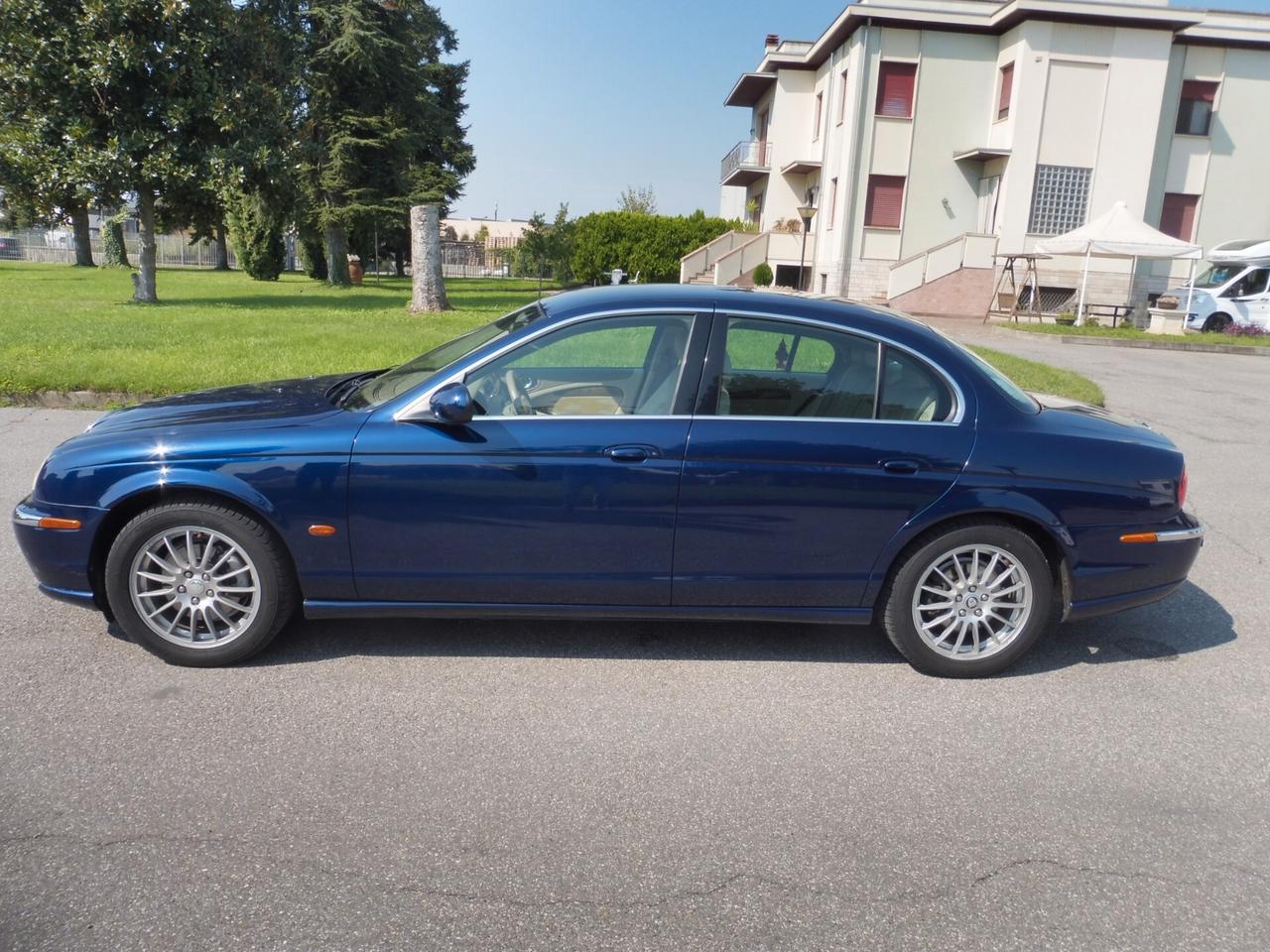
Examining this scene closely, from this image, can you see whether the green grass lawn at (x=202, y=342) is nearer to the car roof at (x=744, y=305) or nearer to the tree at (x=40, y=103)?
the tree at (x=40, y=103)

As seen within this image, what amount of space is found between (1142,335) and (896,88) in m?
13.6

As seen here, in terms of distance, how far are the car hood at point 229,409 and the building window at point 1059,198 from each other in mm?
30825

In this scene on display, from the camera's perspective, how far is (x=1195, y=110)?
105 feet

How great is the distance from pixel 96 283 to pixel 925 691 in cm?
3248

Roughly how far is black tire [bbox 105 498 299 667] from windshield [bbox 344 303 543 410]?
708 millimetres

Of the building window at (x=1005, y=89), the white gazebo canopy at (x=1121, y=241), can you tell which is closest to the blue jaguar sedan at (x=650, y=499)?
the white gazebo canopy at (x=1121, y=241)

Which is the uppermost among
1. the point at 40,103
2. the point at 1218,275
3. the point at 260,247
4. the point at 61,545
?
the point at 40,103

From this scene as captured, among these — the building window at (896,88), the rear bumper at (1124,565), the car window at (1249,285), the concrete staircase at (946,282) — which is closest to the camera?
the rear bumper at (1124,565)

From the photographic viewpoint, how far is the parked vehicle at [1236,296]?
81.7ft

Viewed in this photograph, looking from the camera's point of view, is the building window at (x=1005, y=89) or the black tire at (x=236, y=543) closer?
the black tire at (x=236, y=543)

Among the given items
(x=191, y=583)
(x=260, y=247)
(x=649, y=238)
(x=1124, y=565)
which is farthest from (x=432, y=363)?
(x=260, y=247)

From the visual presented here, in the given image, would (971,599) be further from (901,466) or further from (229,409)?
(229,409)

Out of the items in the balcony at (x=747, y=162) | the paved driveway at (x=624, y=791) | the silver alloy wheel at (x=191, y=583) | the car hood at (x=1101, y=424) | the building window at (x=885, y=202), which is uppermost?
the balcony at (x=747, y=162)

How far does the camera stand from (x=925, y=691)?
13.6 feet
